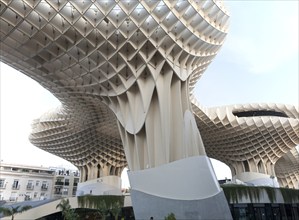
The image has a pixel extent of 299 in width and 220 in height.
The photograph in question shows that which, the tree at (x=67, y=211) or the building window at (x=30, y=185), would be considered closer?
the tree at (x=67, y=211)

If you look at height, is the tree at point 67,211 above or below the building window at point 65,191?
below

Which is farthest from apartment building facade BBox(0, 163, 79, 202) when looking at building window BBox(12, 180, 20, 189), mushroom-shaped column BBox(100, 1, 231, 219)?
mushroom-shaped column BBox(100, 1, 231, 219)

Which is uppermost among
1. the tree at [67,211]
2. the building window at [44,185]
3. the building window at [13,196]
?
the building window at [44,185]

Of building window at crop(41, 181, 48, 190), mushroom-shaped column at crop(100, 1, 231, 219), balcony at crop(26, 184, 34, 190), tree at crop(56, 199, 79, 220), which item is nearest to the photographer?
mushroom-shaped column at crop(100, 1, 231, 219)

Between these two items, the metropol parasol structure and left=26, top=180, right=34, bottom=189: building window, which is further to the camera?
left=26, top=180, right=34, bottom=189: building window

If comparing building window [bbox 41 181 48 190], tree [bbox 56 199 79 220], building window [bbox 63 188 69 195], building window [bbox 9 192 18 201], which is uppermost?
building window [bbox 41 181 48 190]

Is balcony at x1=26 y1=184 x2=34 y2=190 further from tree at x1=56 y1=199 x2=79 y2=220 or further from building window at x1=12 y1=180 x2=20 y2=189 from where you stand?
tree at x1=56 y1=199 x2=79 y2=220

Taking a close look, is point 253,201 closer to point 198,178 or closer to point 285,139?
point 198,178

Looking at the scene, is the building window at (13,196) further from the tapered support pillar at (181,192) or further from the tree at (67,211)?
the tapered support pillar at (181,192)

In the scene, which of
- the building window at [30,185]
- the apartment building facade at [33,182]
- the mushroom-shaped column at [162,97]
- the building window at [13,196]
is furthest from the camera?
the building window at [30,185]

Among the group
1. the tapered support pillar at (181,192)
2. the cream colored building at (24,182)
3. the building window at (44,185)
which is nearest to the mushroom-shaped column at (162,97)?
the tapered support pillar at (181,192)

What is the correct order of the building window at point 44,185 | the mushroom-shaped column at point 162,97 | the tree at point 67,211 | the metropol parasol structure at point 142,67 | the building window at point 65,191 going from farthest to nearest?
1. the building window at point 65,191
2. the building window at point 44,185
3. the tree at point 67,211
4. the metropol parasol structure at point 142,67
5. the mushroom-shaped column at point 162,97

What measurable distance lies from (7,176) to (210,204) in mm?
65133

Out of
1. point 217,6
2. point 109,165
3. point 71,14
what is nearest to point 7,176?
point 109,165
